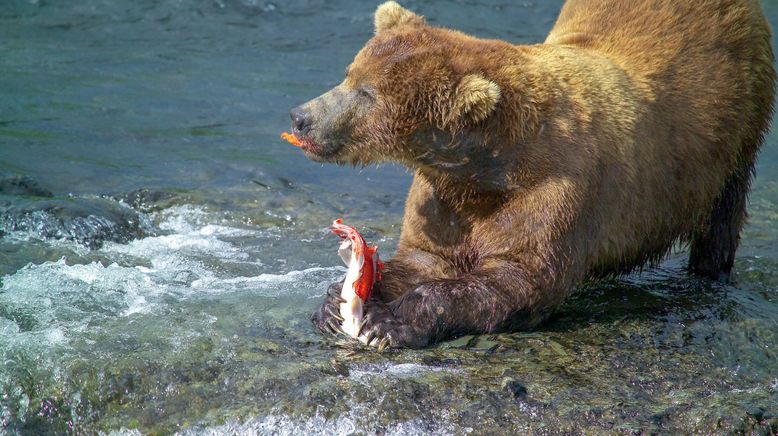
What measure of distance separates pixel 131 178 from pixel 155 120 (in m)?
2.14

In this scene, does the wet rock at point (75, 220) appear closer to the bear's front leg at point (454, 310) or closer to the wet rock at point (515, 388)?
the bear's front leg at point (454, 310)

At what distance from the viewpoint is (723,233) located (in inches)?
298

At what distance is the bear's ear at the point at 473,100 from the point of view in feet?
19.2

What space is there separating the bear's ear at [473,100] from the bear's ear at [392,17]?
72 cm

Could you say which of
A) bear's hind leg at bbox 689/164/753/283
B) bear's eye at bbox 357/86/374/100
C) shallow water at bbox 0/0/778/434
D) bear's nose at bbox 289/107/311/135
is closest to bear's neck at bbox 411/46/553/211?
bear's eye at bbox 357/86/374/100

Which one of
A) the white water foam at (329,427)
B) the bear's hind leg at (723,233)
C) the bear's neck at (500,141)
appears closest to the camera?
the white water foam at (329,427)

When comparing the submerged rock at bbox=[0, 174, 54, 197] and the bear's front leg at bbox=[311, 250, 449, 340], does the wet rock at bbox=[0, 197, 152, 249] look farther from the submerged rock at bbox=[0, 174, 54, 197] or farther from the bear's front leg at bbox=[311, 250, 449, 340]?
the bear's front leg at bbox=[311, 250, 449, 340]

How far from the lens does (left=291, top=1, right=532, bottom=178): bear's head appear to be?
5992 mm

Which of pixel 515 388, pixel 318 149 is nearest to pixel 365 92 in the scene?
pixel 318 149

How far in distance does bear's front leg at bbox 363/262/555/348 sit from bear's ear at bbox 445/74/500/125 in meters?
0.89

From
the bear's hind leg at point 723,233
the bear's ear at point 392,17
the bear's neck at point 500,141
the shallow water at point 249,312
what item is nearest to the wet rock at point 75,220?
the shallow water at point 249,312

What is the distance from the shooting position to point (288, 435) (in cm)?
482

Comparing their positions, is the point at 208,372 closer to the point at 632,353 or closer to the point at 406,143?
the point at 406,143

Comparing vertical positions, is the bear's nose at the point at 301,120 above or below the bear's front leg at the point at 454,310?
above
